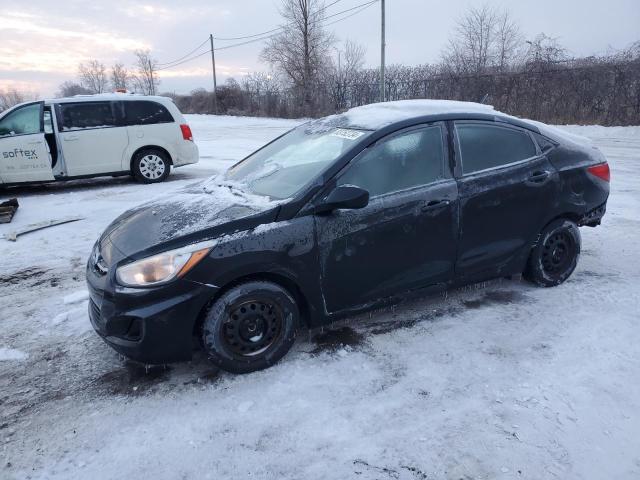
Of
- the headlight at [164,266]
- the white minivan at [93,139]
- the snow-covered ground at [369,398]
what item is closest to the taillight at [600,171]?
the snow-covered ground at [369,398]

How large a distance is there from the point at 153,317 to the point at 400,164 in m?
1.97

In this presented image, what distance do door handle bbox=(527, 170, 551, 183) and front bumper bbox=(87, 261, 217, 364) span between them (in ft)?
8.82

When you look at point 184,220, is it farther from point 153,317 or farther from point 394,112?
point 394,112

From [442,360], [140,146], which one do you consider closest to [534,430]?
[442,360]

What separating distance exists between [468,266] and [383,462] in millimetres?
1867

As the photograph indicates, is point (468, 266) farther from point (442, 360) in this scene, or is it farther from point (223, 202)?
point (223, 202)

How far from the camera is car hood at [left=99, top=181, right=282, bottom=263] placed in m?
2.92

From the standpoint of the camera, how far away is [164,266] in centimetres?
282

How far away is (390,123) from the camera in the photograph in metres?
3.49

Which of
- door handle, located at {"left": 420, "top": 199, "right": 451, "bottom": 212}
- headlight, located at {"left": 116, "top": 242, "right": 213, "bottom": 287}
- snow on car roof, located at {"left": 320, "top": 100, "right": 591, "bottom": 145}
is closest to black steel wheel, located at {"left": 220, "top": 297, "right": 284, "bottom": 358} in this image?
headlight, located at {"left": 116, "top": 242, "right": 213, "bottom": 287}

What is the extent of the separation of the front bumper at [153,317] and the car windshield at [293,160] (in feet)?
3.06

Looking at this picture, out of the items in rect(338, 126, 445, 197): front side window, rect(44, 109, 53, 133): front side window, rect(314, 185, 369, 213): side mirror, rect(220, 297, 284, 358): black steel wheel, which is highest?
rect(44, 109, 53, 133): front side window

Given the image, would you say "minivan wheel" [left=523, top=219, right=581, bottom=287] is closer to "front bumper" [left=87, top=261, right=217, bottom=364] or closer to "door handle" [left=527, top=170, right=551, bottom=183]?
"door handle" [left=527, top=170, right=551, bottom=183]

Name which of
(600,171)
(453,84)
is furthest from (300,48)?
(600,171)
